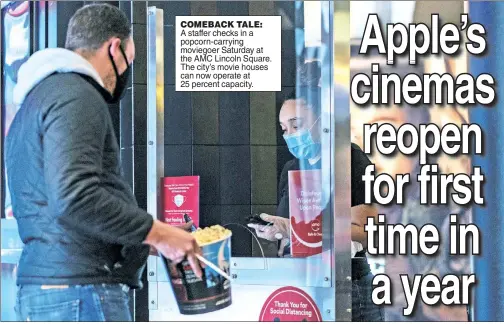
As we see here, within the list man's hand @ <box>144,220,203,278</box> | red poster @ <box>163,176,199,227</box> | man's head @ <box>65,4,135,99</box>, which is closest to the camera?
man's hand @ <box>144,220,203,278</box>

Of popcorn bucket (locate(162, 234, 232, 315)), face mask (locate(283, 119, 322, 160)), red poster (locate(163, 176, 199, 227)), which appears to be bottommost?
popcorn bucket (locate(162, 234, 232, 315))

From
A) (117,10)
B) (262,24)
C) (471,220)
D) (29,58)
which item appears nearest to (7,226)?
(29,58)

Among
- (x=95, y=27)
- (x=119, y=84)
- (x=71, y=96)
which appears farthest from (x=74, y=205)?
(x=95, y=27)

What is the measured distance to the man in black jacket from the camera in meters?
2.87

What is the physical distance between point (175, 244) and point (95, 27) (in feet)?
2.89

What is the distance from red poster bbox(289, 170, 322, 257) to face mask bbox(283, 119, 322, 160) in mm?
67

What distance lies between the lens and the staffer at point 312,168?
3365mm

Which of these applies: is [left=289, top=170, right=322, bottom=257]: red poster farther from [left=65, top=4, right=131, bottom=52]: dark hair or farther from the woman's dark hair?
[left=65, top=4, right=131, bottom=52]: dark hair

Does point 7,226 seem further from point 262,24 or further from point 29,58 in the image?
point 262,24

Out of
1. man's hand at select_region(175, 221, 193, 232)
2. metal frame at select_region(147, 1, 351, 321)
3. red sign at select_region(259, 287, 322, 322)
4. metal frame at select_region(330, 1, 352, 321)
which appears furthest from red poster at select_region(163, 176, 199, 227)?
metal frame at select_region(330, 1, 352, 321)

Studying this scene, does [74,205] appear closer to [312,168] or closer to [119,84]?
[119,84]

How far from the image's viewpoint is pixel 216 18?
3461 mm
